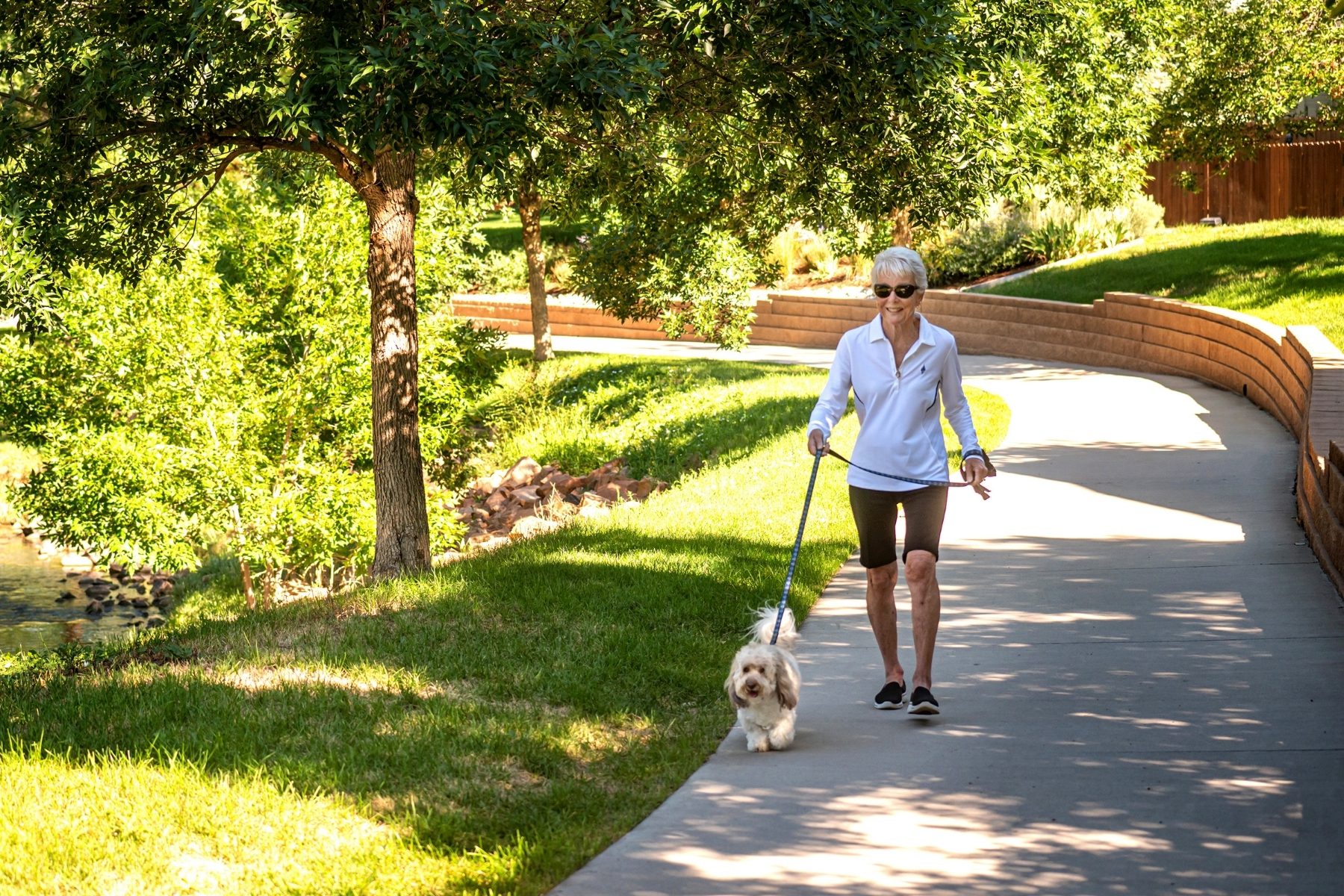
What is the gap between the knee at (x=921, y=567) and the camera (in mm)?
Result: 6250

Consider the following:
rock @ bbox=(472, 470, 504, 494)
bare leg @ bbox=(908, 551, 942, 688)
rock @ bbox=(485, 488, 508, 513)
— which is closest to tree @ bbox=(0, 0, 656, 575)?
bare leg @ bbox=(908, 551, 942, 688)

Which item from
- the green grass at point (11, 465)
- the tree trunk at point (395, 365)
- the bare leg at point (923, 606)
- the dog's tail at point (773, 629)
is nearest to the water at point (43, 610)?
the green grass at point (11, 465)

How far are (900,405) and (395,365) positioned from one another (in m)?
5.96

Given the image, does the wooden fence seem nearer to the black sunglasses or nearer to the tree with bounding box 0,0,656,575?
the tree with bounding box 0,0,656,575

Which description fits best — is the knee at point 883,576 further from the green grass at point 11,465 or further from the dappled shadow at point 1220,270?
the green grass at point 11,465

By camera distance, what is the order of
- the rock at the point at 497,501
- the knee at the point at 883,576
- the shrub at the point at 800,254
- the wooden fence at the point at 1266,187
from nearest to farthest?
the knee at the point at 883,576
the rock at the point at 497,501
the wooden fence at the point at 1266,187
the shrub at the point at 800,254

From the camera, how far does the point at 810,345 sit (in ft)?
98.9

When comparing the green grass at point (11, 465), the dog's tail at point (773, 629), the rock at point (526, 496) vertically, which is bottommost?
the green grass at point (11, 465)

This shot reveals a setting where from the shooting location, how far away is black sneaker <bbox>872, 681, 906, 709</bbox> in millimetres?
6445

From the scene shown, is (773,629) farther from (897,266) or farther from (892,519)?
(897,266)

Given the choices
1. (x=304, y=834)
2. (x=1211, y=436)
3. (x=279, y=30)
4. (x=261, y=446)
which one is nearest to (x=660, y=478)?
(x=261, y=446)

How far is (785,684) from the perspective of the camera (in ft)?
18.9

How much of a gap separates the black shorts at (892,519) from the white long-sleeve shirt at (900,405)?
1.7 inches

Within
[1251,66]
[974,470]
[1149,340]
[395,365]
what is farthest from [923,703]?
[1251,66]
